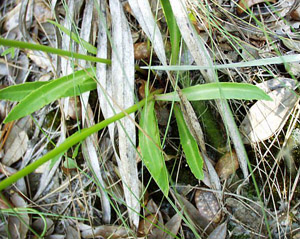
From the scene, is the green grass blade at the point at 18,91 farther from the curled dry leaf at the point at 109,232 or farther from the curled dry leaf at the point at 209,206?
the curled dry leaf at the point at 209,206

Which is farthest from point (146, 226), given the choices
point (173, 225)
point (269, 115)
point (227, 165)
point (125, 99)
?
point (269, 115)

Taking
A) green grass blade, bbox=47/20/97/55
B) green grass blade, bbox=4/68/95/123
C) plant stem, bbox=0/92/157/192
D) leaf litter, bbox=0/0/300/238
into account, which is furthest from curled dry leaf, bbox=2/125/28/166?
plant stem, bbox=0/92/157/192

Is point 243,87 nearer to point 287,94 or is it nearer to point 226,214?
point 287,94

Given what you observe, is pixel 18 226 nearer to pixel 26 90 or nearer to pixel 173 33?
pixel 26 90

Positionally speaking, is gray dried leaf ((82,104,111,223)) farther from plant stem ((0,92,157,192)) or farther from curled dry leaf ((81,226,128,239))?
plant stem ((0,92,157,192))

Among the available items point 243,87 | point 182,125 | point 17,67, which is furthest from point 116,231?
point 17,67

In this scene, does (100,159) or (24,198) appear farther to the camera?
(24,198)

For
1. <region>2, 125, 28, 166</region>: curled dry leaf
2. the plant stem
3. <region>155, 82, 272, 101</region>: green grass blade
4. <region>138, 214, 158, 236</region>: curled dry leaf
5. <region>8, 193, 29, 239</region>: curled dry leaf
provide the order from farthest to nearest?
1. <region>2, 125, 28, 166</region>: curled dry leaf
2. <region>8, 193, 29, 239</region>: curled dry leaf
3. <region>138, 214, 158, 236</region>: curled dry leaf
4. <region>155, 82, 272, 101</region>: green grass blade
5. the plant stem
